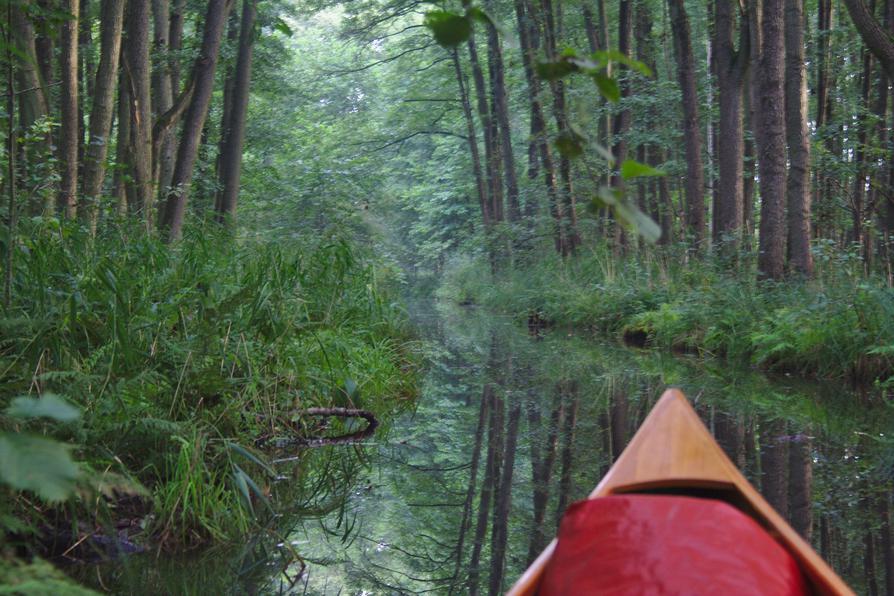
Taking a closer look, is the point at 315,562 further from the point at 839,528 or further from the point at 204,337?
the point at 839,528

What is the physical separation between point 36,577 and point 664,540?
1267 millimetres

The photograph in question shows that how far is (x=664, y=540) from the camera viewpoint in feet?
5.83

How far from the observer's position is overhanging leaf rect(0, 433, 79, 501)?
0.98m

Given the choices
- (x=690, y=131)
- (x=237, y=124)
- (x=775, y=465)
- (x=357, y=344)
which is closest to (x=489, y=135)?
(x=690, y=131)

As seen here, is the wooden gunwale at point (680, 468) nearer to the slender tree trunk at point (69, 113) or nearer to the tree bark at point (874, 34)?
the tree bark at point (874, 34)

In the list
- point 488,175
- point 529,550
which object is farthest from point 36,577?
point 488,175

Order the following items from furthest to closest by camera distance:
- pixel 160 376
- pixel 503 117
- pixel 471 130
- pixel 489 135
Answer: pixel 471 130, pixel 489 135, pixel 503 117, pixel 160 376

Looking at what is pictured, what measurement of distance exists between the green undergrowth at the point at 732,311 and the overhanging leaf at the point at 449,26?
6.56 meters

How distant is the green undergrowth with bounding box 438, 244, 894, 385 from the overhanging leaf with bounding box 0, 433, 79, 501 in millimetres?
6932

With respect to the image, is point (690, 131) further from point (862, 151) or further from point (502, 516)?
point (502, 516)

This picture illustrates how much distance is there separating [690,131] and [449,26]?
1358 centimetres

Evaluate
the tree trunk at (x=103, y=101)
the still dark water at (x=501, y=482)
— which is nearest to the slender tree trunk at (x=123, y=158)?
the tree trunk at (x=103, y=101)

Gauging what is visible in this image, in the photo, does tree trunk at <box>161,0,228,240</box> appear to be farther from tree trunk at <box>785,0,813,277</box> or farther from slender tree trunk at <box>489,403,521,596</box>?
tree trunk at <box>785,0,813,277</box>

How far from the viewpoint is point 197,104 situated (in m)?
8.26
